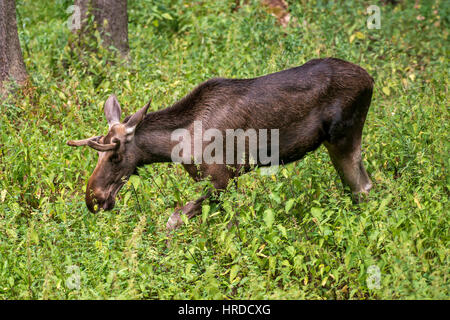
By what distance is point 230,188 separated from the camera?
674 centimetres

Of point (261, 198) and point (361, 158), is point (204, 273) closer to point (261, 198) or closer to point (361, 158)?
point (261, 198)

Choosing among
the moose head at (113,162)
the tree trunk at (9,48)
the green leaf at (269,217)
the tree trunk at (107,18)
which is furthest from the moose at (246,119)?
the tree trunk at (107,18)

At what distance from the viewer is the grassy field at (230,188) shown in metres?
6.02

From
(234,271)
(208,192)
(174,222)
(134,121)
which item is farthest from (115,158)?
(234,271)

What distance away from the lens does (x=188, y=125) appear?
24.0 ft

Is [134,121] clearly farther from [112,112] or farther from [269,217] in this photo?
[269,217]

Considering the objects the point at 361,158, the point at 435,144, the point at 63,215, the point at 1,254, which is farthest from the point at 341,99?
the point at 1,254

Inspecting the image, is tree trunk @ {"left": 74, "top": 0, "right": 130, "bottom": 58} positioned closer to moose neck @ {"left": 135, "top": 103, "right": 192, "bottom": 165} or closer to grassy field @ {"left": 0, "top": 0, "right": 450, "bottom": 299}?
grassy field @ {"left": 0, "top": 0, "right": 450, "bottom": 299}

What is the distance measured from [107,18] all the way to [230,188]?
4.95 m

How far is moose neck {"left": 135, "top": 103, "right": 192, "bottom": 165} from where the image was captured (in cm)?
734

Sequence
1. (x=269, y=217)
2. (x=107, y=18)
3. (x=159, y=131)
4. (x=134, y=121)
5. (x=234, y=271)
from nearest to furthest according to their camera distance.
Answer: (x=234, y=271)
(x=269, y=217)
(x=134, y=121)
(x=159, y=131)
(x=107, y=18)

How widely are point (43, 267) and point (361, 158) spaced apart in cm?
348

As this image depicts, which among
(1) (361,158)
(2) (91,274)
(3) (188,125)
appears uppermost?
(3) (188,125)

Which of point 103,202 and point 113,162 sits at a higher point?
point 113,162
